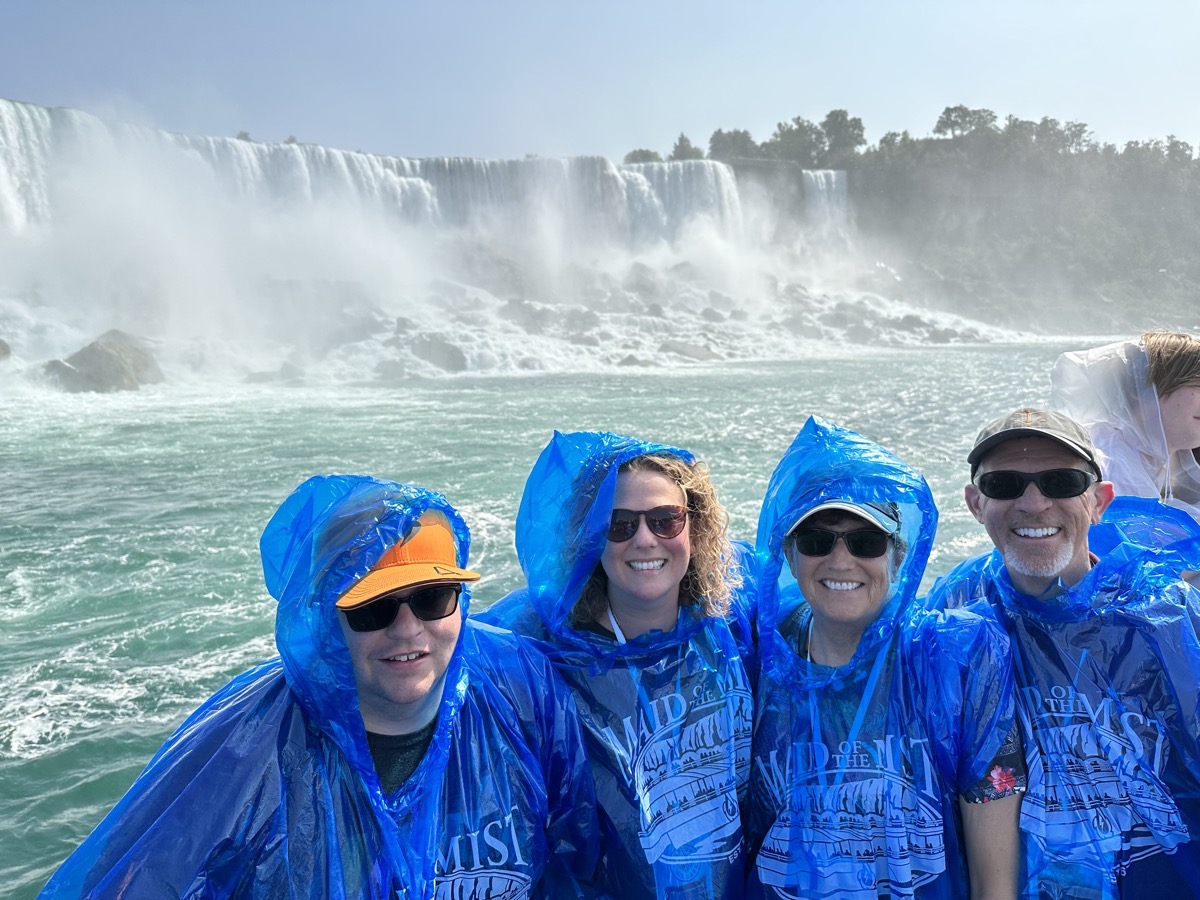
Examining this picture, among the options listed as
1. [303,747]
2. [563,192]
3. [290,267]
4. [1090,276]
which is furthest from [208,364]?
[1090,276]

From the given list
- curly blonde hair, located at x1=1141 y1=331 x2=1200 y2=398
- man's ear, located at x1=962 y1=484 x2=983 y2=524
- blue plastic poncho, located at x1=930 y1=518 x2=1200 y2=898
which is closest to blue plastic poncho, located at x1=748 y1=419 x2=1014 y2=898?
blue plastic poncho, located at x1=930 y1=518 x2=1200 y2=898

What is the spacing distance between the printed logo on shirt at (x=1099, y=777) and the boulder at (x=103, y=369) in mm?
19649

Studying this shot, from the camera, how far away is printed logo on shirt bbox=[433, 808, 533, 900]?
65.3 inches

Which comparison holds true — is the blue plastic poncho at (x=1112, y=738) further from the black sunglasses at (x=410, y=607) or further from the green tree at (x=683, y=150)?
the green tree at (x=683, y=150)

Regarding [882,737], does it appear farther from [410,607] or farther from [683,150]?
[683,150]

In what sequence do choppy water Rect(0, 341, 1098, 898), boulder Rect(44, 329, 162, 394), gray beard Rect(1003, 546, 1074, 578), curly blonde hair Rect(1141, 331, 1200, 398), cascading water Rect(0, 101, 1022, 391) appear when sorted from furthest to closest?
cascading water Rect(0, 101, 1022, 391) → boulder Rect(44, 329, 162, 394) → choppy water Rect(0, 341, 1098, 898) → curly blonde hair Rect(1141, 331, 1200, 398) → gray beard Rect(1003, 546, 1074, 578)

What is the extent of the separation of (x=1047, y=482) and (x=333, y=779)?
1.54 metres

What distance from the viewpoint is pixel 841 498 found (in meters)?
1.83

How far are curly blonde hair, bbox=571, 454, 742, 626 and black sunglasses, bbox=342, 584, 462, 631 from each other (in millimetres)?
415

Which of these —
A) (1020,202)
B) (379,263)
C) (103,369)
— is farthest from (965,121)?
(103,369)

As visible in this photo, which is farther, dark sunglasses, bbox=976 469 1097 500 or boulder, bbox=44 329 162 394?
boulder, bbox=44 329 162 394

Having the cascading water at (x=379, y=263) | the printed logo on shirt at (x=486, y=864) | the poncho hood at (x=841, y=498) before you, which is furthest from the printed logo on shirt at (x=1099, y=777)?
the cascading water at (x=379, y=263)

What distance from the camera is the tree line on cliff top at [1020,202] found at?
4894 cm

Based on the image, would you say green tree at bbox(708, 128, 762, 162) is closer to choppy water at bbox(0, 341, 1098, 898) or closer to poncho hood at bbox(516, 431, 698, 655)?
choppy water at bbox(0, 341, 1098, 898)
